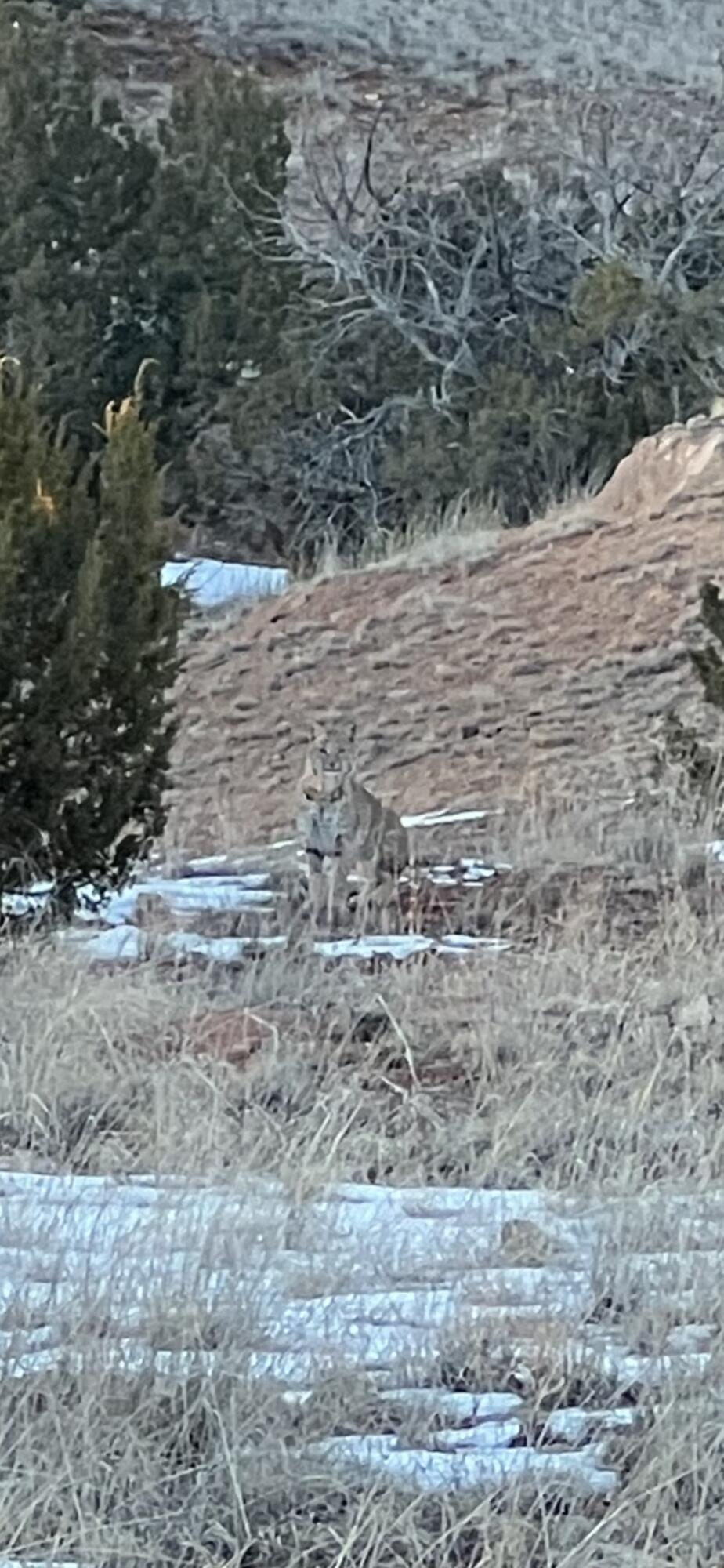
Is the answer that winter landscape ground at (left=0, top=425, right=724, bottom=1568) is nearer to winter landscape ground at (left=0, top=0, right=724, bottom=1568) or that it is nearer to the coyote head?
winter landscape ground at (left=0, top=0, right=724, bottom=1568)

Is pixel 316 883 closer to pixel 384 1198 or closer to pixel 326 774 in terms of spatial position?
pixel 326 774

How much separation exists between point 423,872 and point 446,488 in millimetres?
7687

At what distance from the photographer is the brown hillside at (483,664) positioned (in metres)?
8.91

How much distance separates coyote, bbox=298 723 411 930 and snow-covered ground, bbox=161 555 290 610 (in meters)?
6.47

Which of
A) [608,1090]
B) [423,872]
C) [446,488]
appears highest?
[608,1090]

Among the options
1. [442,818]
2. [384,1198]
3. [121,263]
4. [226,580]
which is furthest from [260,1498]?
[121,263]

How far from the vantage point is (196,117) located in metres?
15.9

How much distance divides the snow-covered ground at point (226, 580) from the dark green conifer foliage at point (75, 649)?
258 inches

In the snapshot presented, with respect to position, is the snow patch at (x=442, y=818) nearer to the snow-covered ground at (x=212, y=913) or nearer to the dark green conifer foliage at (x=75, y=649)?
the snow-covered ground at (x=212, y=913)

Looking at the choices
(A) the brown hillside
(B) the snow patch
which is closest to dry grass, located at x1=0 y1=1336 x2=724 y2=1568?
(B) the snow patch

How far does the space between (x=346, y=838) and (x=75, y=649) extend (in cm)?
93

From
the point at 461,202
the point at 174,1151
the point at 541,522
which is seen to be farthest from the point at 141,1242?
the point at 461,202

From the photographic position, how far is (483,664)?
10312 millimetres

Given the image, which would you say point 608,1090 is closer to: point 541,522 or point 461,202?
point 541,522
